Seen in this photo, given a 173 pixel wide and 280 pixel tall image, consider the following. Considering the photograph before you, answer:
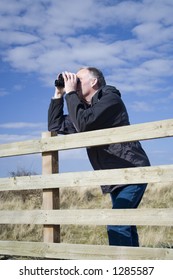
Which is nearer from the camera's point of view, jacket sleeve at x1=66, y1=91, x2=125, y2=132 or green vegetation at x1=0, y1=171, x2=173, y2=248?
jacket sleeve at x1=66, y1=91, x2=125, y2=132

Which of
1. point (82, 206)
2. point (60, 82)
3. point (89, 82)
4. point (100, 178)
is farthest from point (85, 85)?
point (82, 206)

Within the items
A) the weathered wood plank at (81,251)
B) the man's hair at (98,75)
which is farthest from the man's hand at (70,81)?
the weathered wood plank at (81,251)

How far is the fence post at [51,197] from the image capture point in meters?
4.39

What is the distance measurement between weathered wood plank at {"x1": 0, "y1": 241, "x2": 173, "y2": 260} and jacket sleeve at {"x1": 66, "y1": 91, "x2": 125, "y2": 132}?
114cm

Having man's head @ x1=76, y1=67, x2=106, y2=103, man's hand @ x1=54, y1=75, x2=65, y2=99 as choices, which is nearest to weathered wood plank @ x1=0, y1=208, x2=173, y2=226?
man's head @ x1=76, y1=67, x2=106, y2=103

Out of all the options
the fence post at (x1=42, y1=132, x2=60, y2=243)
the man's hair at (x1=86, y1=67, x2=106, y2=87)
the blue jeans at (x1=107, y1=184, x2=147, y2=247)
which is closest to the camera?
the blue jeans at (x1=107, y1=184, x2=147, y2=247)

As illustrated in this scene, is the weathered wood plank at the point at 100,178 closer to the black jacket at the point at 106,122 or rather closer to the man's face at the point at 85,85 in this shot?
the black jacket at the point at 106,122

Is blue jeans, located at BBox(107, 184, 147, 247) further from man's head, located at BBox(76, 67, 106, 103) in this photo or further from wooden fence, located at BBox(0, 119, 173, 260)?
man's head, located at BBox(76, 67, 106, 103)

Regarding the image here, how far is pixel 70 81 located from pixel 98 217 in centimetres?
134

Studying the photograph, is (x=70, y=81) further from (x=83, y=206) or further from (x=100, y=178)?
(x=83, y=206)

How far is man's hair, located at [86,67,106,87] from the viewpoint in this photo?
4168mm

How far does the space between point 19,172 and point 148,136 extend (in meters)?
14.5

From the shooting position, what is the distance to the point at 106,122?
402 centimetres

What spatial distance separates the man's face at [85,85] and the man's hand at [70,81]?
8cm
